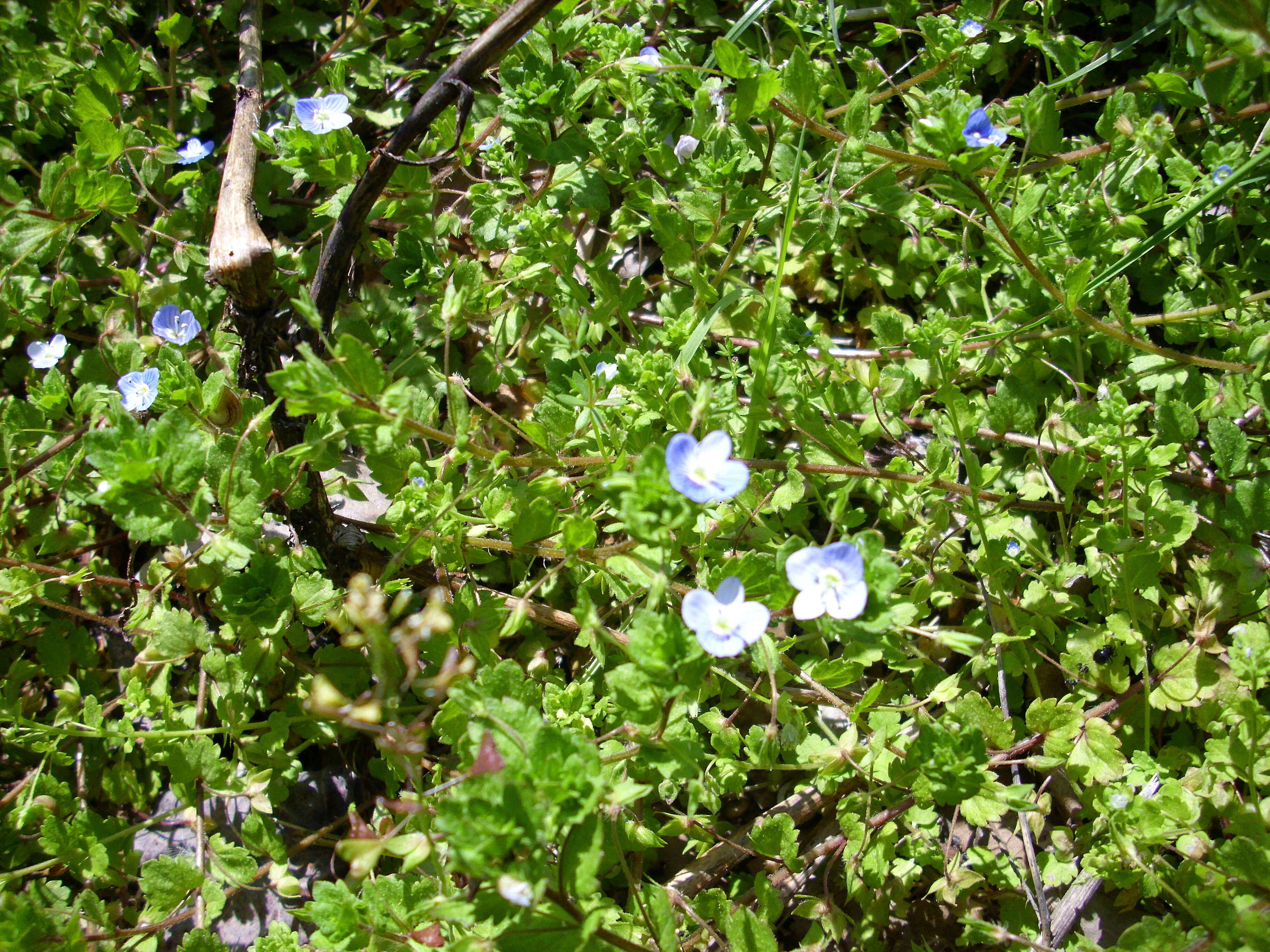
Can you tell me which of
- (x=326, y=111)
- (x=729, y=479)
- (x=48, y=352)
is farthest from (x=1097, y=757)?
(x=48, y=352)

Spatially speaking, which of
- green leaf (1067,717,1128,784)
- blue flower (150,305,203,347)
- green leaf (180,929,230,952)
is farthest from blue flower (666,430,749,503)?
blue flower (150,305,203,347)

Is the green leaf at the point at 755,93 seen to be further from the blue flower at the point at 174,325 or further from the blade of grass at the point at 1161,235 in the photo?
the blue flower at the point at 174,325

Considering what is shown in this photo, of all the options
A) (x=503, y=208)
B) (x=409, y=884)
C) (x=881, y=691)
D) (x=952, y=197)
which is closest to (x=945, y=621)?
(x=881, y=691)

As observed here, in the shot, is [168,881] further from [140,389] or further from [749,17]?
[749,17]

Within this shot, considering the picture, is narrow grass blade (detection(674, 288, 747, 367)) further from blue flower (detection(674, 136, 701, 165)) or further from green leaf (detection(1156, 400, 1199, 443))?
green leaf (detection(1156, 400, 1199, 443))

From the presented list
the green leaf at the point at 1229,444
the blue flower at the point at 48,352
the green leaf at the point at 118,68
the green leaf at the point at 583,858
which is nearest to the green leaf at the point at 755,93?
the green leaf at the point at 1229,444
